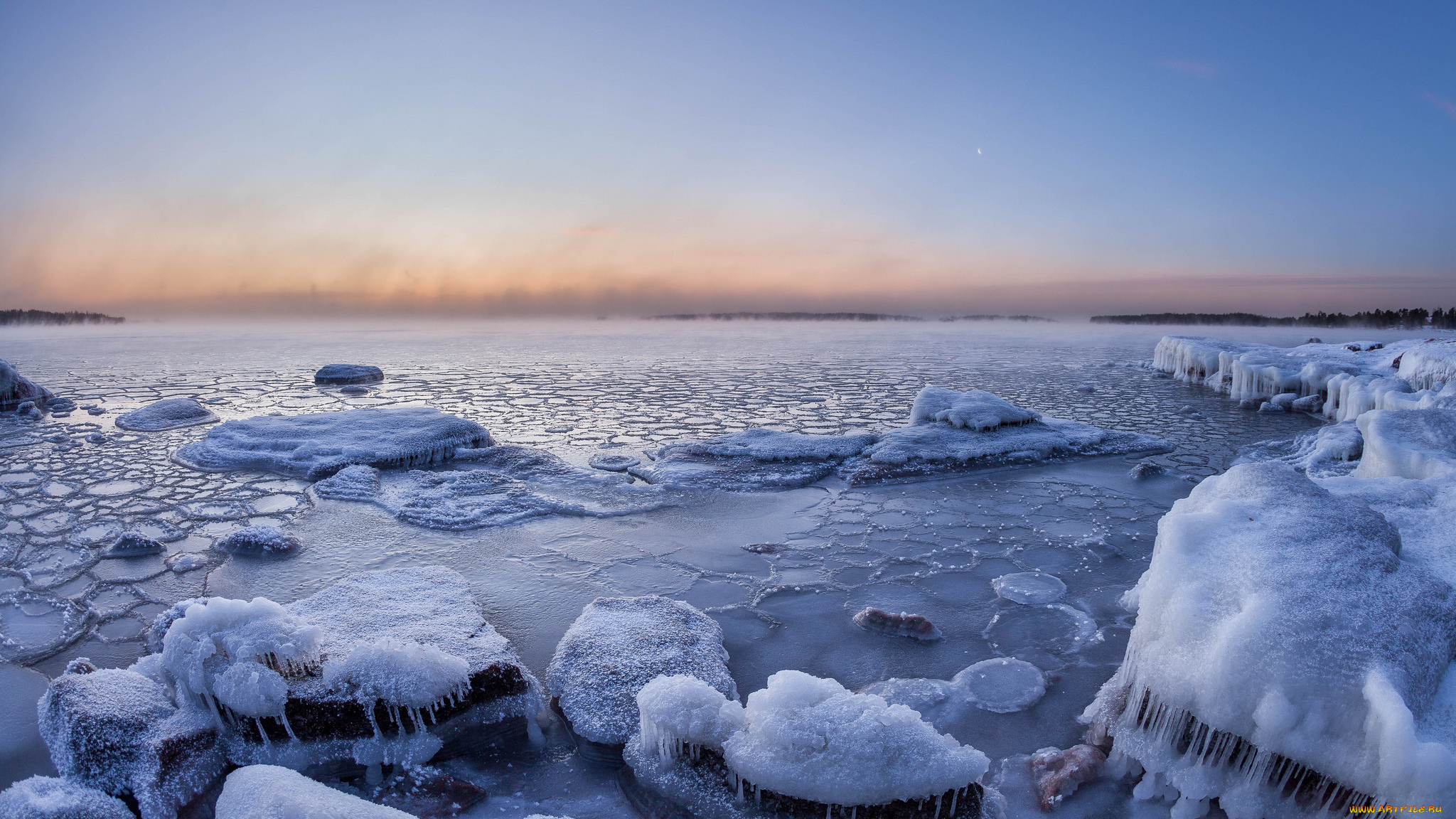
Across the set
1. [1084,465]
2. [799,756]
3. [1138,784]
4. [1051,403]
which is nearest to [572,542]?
[799,756]

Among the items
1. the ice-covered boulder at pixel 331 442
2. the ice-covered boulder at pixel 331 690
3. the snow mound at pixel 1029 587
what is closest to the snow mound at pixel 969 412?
the snow mound at pixel 1029 587

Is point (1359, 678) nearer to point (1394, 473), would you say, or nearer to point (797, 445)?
point (1394, 473)

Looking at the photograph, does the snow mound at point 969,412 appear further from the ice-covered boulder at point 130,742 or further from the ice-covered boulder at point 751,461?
the ice-covered boulder at point 130,742

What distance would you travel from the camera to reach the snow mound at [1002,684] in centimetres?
396

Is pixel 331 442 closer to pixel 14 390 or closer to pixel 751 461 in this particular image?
pixel 751 461

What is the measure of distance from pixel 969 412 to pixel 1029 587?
234 inches

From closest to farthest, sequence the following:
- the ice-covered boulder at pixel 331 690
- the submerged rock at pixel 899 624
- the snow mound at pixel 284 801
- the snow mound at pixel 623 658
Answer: the snow mound at pixel 284 801, the ice-covered boulder at pixel 331 690, the snow mound at pixel 623 658, the submerged rock at pixel 899 624

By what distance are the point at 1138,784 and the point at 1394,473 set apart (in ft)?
16.5

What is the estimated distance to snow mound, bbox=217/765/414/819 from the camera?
251cm

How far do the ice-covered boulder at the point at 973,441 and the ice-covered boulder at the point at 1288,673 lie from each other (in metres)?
5.01

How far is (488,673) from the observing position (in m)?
3.67

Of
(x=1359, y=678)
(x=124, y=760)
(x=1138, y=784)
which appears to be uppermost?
(x=1359, y=678)

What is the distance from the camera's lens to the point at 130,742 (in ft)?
9.96

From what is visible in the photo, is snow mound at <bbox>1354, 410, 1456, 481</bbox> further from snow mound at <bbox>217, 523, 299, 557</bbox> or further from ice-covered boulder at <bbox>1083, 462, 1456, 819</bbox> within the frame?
snow mound at <bbox>217, 523, 299, 557</bbox>
